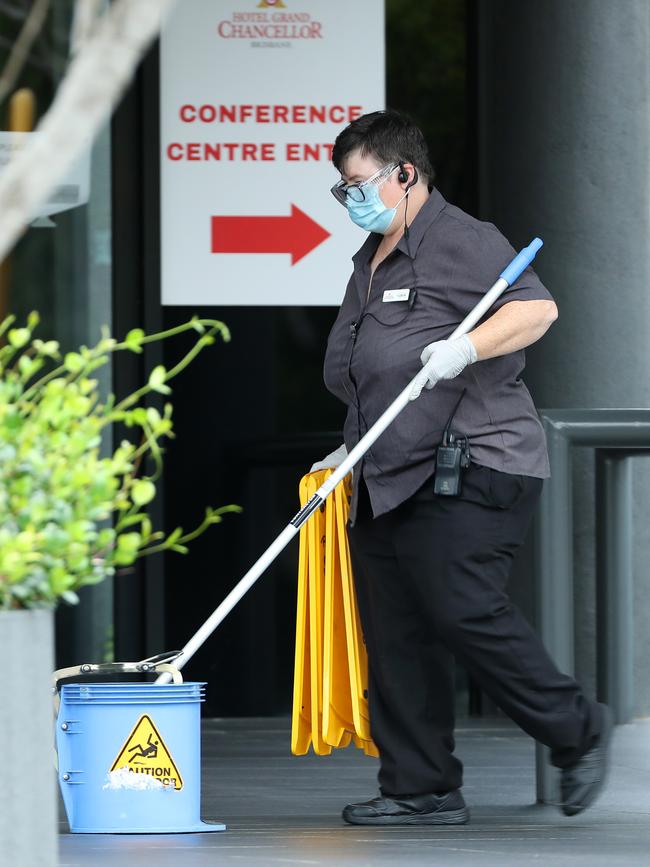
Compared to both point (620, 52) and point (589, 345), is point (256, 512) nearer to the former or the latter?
point (589, 345)

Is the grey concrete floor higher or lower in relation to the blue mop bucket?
lower

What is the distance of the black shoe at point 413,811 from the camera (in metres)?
4.32

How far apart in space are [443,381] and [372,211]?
46cm

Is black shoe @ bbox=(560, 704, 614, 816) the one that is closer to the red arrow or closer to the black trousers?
the black trousers

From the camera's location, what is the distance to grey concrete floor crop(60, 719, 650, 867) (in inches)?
152

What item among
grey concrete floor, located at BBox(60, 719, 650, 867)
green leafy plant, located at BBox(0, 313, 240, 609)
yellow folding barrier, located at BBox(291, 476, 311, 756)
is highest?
green leafy plant, located at BBox(0, 313, 240, 609)

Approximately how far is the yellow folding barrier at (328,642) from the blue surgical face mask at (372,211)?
67cm

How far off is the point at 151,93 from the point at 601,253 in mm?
1683

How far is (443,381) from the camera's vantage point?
4180 millimetres

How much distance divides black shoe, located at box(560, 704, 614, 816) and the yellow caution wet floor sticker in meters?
0.95

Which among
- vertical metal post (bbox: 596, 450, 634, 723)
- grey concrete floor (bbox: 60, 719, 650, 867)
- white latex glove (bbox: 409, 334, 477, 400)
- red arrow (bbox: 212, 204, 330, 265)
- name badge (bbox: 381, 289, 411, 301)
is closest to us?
grey concrete floor (bbox: 60, 719, 650, 867)

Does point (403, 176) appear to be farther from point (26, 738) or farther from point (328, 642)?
point (26, 738)

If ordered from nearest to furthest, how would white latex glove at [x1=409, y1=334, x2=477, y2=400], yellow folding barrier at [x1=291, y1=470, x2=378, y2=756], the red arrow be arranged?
white latex glove at [x1=409, y1=334, x2=477, y2=400] < yellow folding barrier at [x1=291, y1=470, x2=378, y2=756] < the red arrow

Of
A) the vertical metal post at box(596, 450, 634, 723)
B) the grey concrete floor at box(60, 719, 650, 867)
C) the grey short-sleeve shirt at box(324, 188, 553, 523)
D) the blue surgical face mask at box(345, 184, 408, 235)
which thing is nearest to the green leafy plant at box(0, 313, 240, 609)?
the grey concrete floor at box(60, 719, 650, 867)
